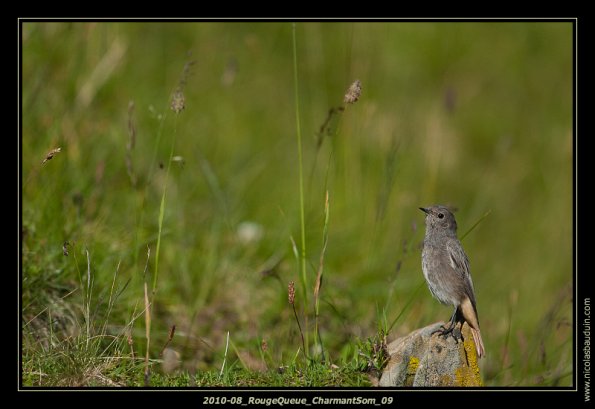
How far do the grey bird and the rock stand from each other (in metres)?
0.08

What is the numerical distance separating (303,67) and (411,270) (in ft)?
14.2

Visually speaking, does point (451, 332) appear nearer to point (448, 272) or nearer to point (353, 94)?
point (448, 272)

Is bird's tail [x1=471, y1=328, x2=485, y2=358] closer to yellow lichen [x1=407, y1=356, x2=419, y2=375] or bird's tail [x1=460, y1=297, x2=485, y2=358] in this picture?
bird's tail [x1=460, y1=297, x2=485, y2=358]

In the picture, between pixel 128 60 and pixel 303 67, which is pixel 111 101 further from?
pixel 303 67

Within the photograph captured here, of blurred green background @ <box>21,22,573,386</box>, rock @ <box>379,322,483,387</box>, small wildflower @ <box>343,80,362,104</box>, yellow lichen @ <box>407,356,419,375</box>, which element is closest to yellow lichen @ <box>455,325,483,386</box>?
rock @ <box>379,322,483,387</box>

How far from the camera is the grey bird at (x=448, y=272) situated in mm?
4926

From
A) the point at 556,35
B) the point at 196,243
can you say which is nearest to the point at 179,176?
the point at 196,243

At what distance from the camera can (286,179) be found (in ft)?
30.2

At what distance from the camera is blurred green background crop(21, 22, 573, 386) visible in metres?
6.24

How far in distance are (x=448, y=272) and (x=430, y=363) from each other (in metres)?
0.60

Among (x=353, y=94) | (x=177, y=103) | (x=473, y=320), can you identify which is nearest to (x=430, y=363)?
(x=473, y=320)

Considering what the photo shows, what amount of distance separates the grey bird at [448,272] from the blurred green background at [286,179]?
412 mm

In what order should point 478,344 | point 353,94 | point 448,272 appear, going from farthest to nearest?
point 448,272 → point 478,344 → point 353,94
